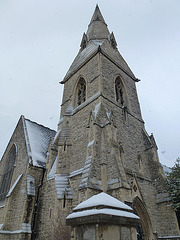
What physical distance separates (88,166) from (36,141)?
756cm

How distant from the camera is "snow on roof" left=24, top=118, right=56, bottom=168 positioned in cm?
1278

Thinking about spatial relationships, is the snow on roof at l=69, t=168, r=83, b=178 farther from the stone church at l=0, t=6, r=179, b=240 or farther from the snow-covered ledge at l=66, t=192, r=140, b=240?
the snow-covered ledge at l=66, t=192, r=140, b=240

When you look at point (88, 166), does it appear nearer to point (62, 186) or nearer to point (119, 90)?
point (62, 186)

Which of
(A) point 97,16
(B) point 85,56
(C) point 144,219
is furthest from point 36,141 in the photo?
(A) point 97,16

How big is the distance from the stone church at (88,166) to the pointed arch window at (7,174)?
0.28 ft

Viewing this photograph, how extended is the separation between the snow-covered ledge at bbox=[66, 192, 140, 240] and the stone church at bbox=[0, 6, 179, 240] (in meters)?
4.92

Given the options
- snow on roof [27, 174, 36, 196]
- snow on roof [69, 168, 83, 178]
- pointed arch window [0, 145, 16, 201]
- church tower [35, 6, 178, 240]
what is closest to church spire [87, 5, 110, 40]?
church tower [35, 6, 178, 240]

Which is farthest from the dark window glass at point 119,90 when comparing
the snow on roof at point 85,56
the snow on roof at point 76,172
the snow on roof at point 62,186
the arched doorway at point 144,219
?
the arched doorway at point 144,219

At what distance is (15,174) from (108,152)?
771 centimetres

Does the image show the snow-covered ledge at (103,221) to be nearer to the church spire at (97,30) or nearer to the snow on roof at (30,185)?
the snow on roof at (30,185)

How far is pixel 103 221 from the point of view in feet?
7.75

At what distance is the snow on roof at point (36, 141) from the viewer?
12.8m

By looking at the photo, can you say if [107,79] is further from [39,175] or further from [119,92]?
[39,175]

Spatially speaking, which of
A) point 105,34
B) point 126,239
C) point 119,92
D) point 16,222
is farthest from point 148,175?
point 105,34
